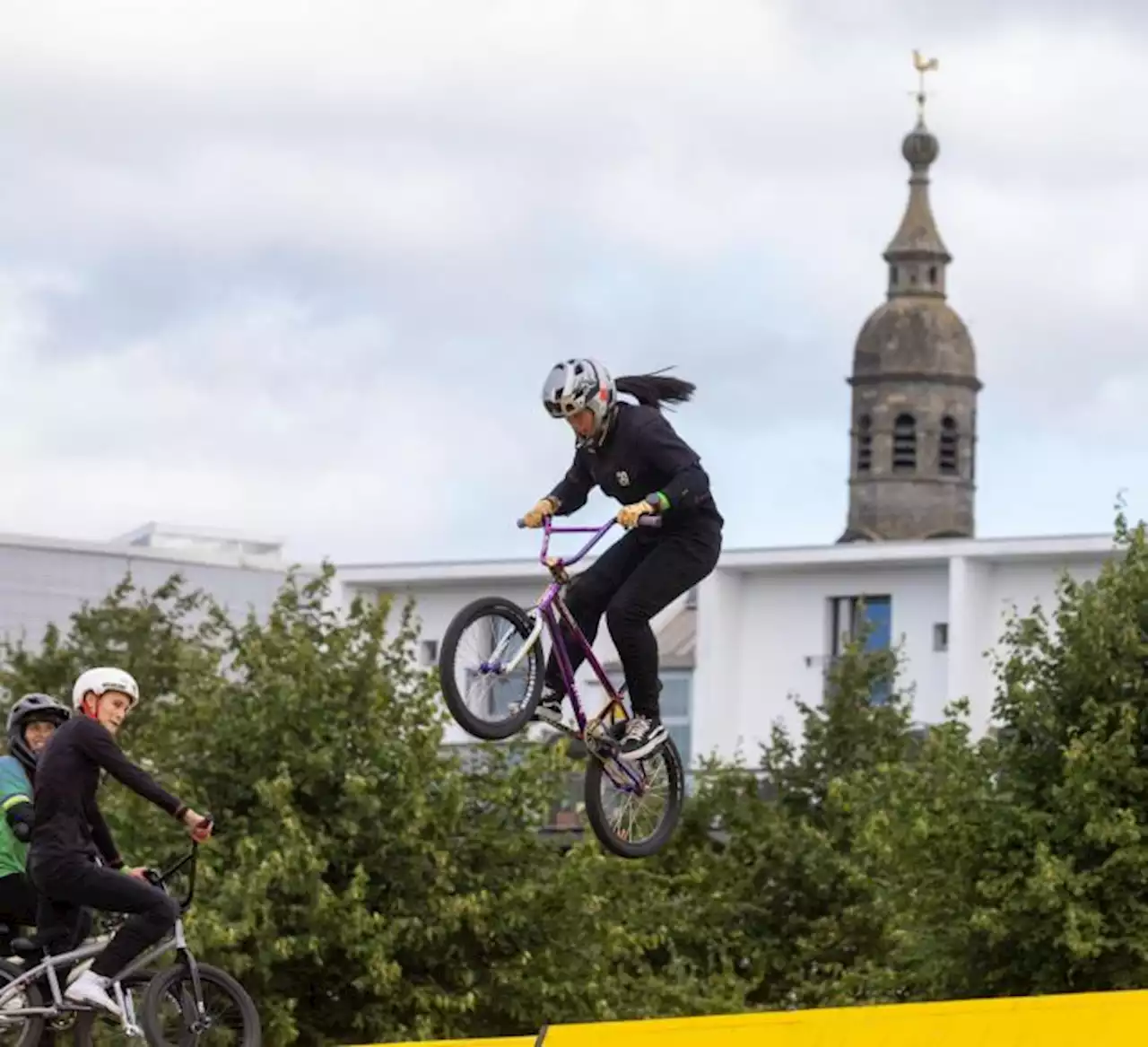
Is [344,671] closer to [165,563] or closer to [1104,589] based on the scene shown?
[1104,589]

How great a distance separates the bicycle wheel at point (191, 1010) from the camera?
718 inches

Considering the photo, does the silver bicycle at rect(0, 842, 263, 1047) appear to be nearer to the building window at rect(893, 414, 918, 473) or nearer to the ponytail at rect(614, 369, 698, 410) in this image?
the ponytail at rect(614, 369, 698, 410)

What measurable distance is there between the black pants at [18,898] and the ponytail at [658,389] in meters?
4.28

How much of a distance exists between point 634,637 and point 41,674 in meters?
39.9

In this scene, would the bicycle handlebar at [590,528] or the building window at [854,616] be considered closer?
the bicycle handlebar at [590,528]

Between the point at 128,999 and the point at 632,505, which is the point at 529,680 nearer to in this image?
the point at 632,505

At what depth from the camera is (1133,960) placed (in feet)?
134

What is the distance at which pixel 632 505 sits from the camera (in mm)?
18094

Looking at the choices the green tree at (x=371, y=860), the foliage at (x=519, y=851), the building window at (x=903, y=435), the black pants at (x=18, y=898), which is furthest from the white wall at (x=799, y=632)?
the black pants at (x=18, y=898)

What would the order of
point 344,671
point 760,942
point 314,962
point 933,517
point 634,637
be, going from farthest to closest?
point 933,517 < point 760,942 < point 344,671 < point 314,962 < point 634,637

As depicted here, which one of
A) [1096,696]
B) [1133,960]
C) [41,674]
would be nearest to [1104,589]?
[1096,696]

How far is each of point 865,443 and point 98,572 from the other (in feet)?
262

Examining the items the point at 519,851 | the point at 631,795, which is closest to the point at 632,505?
the point at 631,795

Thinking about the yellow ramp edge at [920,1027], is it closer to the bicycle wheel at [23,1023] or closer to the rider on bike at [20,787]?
the bicycle wheel at [23,1023]
